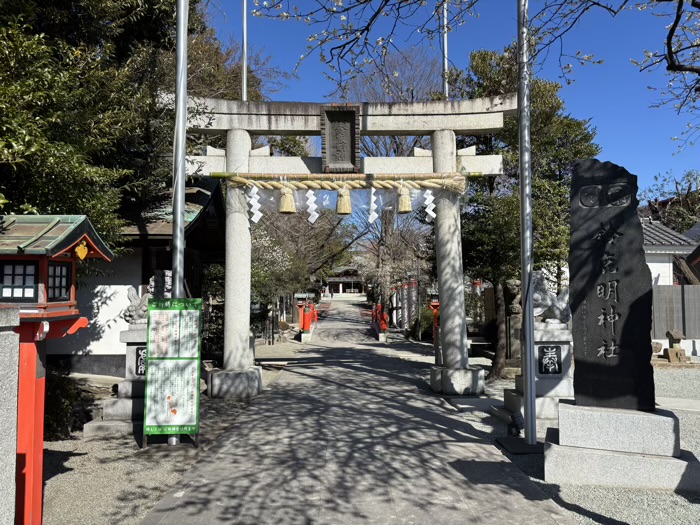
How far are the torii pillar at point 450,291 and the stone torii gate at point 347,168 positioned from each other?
Result: 0.02m

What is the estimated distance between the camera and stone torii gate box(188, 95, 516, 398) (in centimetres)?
1026

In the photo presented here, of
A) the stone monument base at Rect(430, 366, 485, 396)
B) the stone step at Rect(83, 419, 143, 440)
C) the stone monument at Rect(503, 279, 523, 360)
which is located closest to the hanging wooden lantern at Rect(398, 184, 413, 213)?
the stone monument base at Rect(430, 366, 485, 396)

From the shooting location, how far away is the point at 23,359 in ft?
13.2

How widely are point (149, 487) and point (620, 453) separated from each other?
5310 mm

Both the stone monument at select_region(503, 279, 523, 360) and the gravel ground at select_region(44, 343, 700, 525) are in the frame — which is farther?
the stone monument at select_region(503, 279, 523, 360)

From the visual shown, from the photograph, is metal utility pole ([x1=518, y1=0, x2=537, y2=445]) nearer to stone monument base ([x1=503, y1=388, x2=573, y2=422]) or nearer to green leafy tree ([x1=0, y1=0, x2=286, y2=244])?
stone monument base ([x1=503, y1=388, x2=573, y2=422])

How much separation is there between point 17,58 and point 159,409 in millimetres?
4699

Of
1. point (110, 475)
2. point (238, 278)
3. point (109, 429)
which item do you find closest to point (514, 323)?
point (238, 278)

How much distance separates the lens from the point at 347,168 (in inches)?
402

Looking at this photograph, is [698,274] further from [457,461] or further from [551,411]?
[457,461]

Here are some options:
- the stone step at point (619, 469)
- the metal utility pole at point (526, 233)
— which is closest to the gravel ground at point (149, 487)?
the stone step at point (619, 469)

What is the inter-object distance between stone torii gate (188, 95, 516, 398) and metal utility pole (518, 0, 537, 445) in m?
3.18

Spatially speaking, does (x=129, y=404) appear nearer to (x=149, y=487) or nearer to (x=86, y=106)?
(x=149, y=487)

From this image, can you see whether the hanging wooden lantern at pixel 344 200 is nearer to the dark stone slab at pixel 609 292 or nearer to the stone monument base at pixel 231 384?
the stone monument base at pixel 231 384
